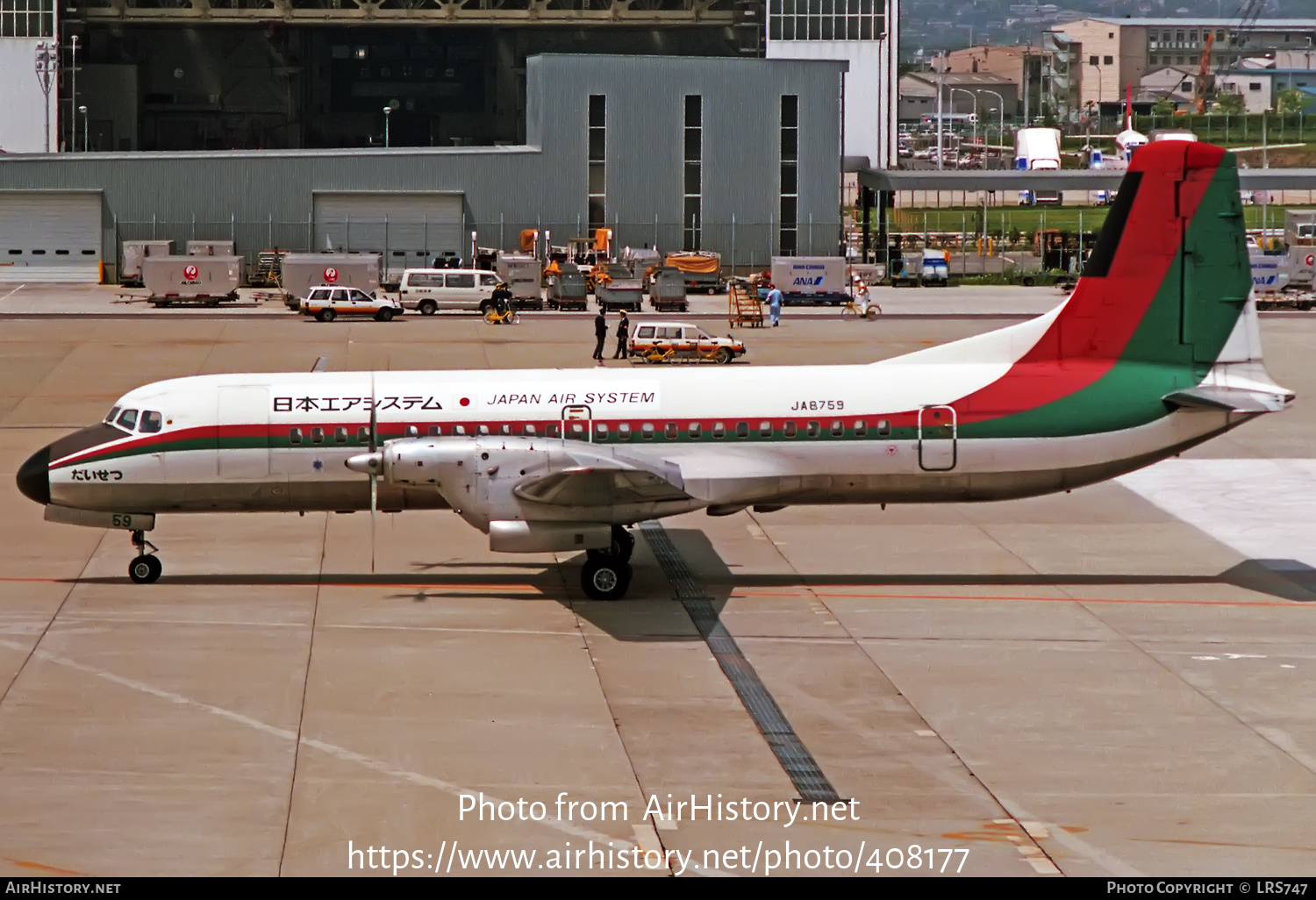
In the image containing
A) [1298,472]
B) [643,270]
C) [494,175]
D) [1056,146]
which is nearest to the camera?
[1298,472]

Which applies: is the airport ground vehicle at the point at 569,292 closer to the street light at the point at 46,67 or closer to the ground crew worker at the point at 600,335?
the ground crew worker at the point at 600,335

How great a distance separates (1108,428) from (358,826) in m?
14.8

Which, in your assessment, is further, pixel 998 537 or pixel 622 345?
pixel 622 345

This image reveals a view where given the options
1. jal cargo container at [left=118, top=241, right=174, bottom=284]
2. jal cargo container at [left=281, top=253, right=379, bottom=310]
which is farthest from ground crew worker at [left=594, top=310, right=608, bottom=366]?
jal cargo container at [left=118, top=241, right=174, bottom=284]

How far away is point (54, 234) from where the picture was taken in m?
85.3

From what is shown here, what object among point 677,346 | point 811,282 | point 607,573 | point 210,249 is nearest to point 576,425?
point 607,573

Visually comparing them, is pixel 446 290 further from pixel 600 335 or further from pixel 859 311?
pixel 859 311

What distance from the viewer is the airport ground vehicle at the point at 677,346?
54.8 metres

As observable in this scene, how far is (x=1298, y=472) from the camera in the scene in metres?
35.8

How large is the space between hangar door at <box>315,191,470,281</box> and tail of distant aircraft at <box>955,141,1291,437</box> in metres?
62.8

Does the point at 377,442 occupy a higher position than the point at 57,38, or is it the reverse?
the point at 57,38

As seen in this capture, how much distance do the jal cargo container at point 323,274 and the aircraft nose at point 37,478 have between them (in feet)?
150

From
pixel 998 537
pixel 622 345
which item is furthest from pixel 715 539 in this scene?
pixel 622 345

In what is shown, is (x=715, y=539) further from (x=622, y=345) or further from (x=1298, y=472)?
(x=622, y=345)
